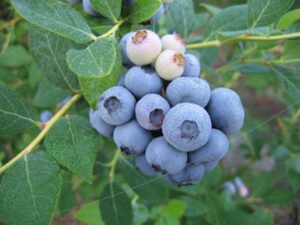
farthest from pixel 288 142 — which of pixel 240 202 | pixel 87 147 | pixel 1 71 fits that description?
pixel 87 147

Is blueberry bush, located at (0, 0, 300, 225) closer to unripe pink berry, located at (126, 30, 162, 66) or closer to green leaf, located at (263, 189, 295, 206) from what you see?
unripe pink berry, located at (126, 30, 162, 66)

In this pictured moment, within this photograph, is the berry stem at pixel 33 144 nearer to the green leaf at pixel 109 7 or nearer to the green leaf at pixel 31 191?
the green leaf at pixel 31 191

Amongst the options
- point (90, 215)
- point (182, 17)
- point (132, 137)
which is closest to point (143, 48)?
point (132, 137)

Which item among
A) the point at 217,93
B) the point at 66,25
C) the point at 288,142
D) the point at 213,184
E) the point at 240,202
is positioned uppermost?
the point at 66,25

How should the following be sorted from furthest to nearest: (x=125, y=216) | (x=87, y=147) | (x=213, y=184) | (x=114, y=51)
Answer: (x=213, y=184) → (x=125, y=216) → (x=87, y=147) → (x=114, y=51)

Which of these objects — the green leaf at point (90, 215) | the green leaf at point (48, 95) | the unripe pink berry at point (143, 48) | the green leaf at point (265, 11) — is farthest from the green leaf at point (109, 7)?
the green leaf at point (90, 215)

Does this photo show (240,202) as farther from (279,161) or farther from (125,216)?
(125,216)

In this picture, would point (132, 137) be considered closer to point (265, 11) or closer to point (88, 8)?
point (88, 8)

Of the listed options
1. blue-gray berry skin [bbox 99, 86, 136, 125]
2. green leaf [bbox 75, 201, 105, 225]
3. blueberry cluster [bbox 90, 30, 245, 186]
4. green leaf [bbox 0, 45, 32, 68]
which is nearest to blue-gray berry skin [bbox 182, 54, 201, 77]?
blueberry cluster [bbox 90, 30, 245, 186]
